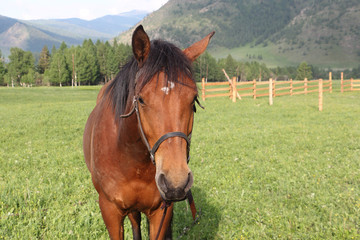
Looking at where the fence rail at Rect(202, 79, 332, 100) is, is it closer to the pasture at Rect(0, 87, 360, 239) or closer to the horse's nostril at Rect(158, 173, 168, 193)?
the pasture at Rect(0, 87, 360, 239)

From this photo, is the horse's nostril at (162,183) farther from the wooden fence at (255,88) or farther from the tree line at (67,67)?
the tree line at (67,67)

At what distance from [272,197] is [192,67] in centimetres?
366

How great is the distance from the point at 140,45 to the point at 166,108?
1.88ft

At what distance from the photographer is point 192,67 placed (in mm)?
2016

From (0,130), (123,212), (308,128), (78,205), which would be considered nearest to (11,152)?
(0,130)

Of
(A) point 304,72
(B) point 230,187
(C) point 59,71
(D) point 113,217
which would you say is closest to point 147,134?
(D) point 113,217

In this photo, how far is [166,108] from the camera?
1695 millimetres

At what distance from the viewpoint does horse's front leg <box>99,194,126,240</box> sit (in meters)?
2.52

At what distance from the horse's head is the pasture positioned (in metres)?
2.39

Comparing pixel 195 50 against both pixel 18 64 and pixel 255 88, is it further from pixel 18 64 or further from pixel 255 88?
pixel 18 64

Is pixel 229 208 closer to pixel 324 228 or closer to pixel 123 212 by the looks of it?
pixel 324 228

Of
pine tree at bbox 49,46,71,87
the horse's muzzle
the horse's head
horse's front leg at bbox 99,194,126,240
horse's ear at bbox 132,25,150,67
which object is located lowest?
horse's front leg at bbox 99,194,126,240

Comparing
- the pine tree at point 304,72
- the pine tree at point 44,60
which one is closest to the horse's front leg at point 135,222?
the pine tree at point 44,60

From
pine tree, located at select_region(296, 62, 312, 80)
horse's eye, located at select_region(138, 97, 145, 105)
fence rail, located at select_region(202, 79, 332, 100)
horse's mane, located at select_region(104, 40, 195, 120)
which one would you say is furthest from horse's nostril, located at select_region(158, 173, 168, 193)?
pine tree, located at select_region(296, 62, 312, 80)
